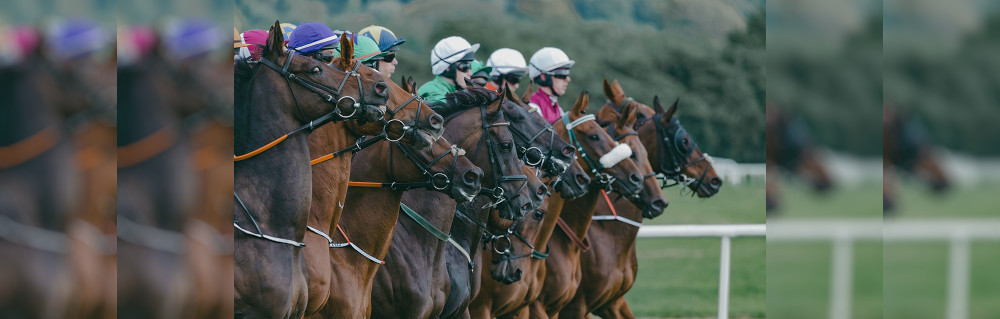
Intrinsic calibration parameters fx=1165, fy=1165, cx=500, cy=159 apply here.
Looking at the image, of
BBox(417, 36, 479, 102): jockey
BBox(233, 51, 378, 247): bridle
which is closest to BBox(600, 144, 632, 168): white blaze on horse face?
BBox(417, 36, 479, 102): jockey

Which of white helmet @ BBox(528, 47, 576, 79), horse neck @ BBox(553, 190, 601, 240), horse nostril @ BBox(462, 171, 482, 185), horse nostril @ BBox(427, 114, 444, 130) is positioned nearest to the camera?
horse nostril @ BBox(427, 114, 444, 130)

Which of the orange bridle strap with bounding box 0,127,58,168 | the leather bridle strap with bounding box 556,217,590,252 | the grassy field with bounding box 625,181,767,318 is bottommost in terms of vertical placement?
the grassy field with bounding box 625,181,767,318

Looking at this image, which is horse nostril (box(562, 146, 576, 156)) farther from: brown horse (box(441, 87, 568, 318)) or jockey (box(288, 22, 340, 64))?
jockey (box(288, 22, 340, 64))

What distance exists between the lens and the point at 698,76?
33.1m

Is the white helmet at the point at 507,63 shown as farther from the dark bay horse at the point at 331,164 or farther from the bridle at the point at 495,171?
the dark bay horse at the point at 331,164

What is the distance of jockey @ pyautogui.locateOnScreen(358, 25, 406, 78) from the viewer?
6.92m

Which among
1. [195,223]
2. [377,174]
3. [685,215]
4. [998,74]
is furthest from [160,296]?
[685,215]

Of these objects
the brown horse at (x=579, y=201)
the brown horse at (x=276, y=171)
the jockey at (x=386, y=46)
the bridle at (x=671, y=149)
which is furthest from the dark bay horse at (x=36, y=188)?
the bridle at (x=671, y=149)

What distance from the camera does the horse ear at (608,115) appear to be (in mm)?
8250

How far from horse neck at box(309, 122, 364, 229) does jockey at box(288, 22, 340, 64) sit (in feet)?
→ 1.70

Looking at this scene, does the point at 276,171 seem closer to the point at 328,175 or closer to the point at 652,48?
the point at 328,175

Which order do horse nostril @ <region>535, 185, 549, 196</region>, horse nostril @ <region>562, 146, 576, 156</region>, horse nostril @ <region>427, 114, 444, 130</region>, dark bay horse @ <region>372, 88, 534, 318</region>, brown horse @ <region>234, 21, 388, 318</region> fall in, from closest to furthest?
1. brown horse @ <region>234, 21, 388, 318</region>
2. horse nostril @ <region>427, 114, 444, 130</region>
3. dark bay horse @ <region>372, 88, 534, 318</region>
4. horse nostril @ <region>535, 185, 549, 196</region>
5. horse nostril @ <region>562, 146, 576, 156</region>

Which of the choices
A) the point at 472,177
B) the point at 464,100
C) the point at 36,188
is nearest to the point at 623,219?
the point at 464,100

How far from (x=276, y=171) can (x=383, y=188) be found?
4.24ft
